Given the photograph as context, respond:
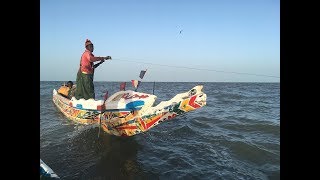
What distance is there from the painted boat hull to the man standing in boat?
44cm

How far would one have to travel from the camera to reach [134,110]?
7703 mm

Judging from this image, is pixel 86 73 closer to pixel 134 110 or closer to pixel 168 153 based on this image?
pixel 134 110

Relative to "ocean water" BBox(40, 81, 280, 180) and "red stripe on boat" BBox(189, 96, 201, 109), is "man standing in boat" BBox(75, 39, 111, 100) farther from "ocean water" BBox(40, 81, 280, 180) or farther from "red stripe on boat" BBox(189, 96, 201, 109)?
"red stripe on boat" BBox(189, 96, 201, 109)

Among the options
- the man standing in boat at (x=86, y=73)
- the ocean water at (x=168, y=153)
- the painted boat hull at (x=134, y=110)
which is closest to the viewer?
the ocean water at (x=168, y=153)

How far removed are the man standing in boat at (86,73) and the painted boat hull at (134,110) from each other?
1.43 ft

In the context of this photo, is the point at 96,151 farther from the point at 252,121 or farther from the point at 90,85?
the point at 252,121

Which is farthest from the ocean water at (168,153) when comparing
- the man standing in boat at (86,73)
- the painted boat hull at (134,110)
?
the man standing in boat at (86,73)

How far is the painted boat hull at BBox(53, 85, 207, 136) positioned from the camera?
6.48 m

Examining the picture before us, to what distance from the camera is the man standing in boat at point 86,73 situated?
29.2 feet

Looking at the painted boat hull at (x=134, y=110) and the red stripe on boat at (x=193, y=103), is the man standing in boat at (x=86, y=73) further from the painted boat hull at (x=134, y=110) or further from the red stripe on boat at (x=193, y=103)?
the red stripe on boat at (x=193, y=103)

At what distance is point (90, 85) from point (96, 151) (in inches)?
114
